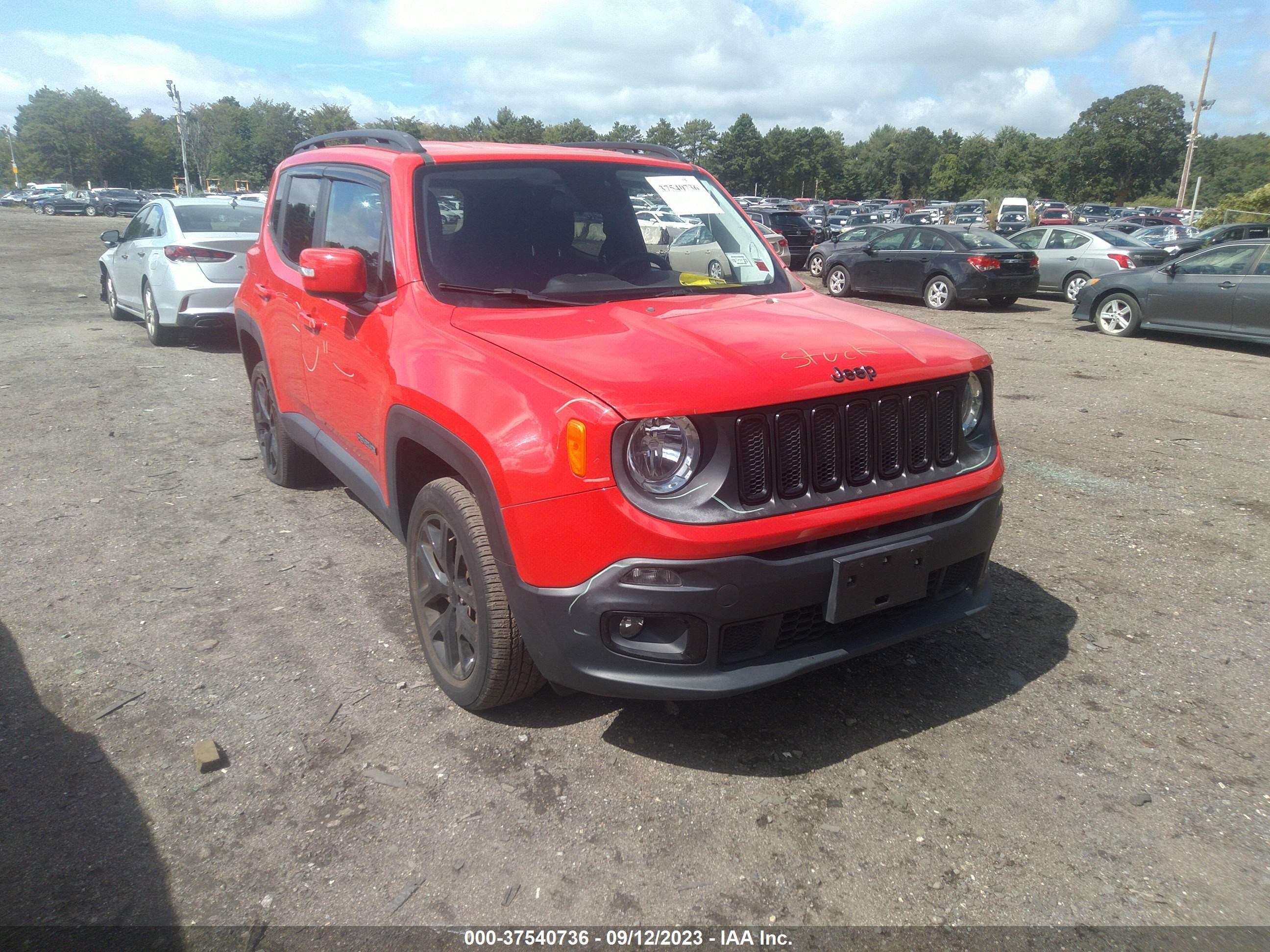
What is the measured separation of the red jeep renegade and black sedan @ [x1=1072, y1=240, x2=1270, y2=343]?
1017 centimetres

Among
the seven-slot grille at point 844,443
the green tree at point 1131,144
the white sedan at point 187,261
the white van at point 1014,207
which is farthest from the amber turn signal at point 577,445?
the green tree at point 1131,144

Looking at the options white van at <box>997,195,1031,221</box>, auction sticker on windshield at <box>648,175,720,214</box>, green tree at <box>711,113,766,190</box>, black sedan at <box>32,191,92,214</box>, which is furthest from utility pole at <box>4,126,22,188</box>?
auction sticker on windshield at <box>648,175,720,214</box>

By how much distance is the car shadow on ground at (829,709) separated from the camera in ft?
10.1

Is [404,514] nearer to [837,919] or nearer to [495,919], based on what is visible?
[495,919]

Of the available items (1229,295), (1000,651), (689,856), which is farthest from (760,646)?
(1229,295)

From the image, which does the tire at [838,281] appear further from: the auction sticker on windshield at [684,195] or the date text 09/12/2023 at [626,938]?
the date text 09/12/2023 at [626,938]

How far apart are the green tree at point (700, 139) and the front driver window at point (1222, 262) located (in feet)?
338

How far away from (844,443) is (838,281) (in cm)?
1612

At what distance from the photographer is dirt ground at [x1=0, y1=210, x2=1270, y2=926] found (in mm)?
2461

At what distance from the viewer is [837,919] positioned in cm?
237

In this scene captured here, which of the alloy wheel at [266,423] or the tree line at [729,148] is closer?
the alloy wheel at [266,423]

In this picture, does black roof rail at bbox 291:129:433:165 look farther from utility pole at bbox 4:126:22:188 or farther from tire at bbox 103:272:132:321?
utility pole at bbox 4:126:22:188

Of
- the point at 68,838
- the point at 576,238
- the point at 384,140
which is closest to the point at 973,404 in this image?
the point at 576,238

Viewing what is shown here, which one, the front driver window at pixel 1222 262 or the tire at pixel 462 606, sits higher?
the front driver window at pixel 1222 262
